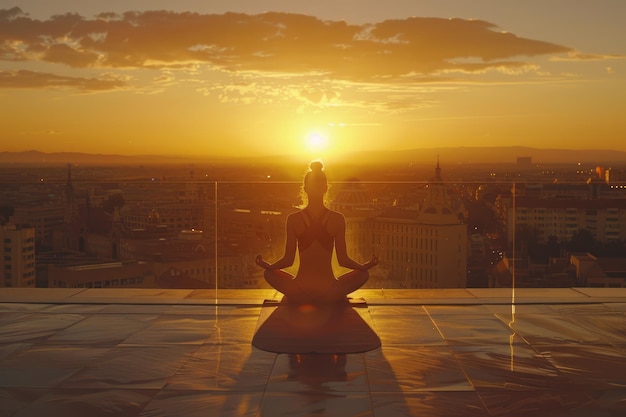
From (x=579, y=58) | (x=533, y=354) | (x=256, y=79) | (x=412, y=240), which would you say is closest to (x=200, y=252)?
(x=412, y=240)

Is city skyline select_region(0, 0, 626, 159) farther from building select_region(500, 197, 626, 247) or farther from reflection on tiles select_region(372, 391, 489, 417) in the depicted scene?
reflection on tiles select_region(372, 391, 489, 417)

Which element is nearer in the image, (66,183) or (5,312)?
(5,312)

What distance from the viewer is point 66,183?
271 inches

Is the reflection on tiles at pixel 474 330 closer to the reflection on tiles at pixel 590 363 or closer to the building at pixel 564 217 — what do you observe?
the reflection on tiles at pixel 590 363

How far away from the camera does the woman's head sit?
17.4ft

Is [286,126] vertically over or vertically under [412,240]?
over

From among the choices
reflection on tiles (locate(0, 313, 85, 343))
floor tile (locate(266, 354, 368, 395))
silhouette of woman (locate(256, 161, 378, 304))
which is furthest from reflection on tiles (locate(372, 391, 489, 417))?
reflection on tiles (locate(0, 313, 85, 343))

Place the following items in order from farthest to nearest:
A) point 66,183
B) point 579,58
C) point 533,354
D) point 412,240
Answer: point 579,58, point 66,183, point 412,240, point 533,354

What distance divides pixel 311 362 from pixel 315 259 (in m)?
1.24

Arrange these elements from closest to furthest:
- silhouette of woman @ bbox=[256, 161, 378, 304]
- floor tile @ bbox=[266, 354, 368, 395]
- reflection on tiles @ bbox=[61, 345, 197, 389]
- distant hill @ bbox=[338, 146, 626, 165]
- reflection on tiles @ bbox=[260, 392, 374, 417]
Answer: reflection on tiles @ bbox=[260, 392, 374, 417], floor tile @ bbox=[266, 354, 368, 395], reflection on tiles @ bbox=[61, 345, 197, 389], silhouette of woman @ bbox=[256, 161, 378, 304], distant hill @ bbox=[338, 146, 626, 165]

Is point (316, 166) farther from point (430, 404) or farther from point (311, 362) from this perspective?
point (430, 404)

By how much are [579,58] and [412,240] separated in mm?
4881

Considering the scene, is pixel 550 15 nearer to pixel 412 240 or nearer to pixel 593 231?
pixel 593 231

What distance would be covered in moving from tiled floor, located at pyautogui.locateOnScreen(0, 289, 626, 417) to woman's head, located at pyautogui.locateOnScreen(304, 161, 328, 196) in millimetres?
982
